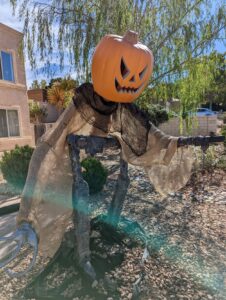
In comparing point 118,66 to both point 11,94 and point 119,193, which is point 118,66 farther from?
point 11,94

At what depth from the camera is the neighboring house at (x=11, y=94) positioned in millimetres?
11516

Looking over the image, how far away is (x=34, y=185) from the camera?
6.76 ft

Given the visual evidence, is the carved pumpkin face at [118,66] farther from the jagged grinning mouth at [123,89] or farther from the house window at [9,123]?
the house window at [9,123]

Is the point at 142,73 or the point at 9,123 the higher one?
the point at 142,73

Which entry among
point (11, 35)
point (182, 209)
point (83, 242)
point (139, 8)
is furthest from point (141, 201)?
point (11, 35)

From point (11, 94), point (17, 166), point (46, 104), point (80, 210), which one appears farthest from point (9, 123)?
point (80, 210)

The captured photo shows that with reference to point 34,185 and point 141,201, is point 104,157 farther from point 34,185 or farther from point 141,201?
point 34,185

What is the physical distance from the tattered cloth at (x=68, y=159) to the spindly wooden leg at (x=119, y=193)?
210mm

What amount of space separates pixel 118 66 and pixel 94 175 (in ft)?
9.94

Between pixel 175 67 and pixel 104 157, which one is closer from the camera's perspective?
pixel 175 67

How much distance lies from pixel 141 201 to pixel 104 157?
4.16m

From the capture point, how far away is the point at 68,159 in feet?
7.23

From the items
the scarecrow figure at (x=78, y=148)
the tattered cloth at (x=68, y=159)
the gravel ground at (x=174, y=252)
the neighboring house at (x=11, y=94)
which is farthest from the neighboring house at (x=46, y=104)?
the scarecrow figure at (x=78, y=148)

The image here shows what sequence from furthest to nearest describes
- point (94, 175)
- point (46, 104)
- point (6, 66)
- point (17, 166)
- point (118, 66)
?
point (46, 104)
point (6, 66)
point (17, 166)
point (94, 175)
point (118, 66)
